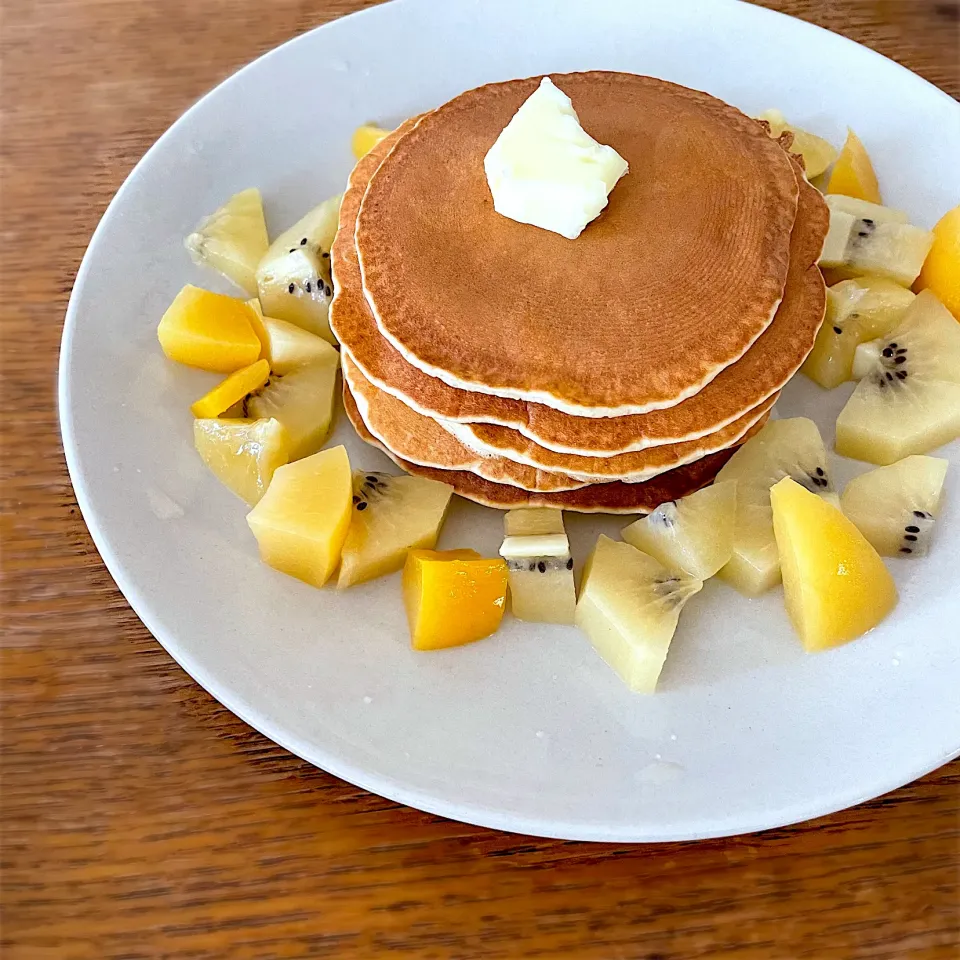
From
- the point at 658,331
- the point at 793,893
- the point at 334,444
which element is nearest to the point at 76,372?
the point at 334,444

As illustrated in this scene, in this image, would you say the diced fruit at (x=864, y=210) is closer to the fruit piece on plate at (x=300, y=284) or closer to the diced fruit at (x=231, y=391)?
the fruit piece on plate at (x=300, y=284)

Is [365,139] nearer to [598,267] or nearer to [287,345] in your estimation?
[287,345]

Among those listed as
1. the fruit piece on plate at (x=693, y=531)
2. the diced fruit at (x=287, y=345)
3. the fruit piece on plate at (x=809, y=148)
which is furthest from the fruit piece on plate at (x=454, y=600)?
the fruit piece on plate at (x=809, y=148)

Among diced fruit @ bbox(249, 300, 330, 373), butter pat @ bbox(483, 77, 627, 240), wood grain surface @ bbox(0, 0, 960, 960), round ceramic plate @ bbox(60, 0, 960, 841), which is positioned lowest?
wood grain surface @ bbox(0, 0, 960, 960)

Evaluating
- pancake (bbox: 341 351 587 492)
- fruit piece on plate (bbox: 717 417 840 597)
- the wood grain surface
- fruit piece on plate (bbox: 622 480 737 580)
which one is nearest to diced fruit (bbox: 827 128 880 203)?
fruit piece on plate (bbox: 717 417 840 597)

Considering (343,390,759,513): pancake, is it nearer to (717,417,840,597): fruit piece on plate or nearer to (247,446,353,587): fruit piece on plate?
(717,417,840,597): fruit piece on plate

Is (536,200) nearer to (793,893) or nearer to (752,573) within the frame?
(752,573)
